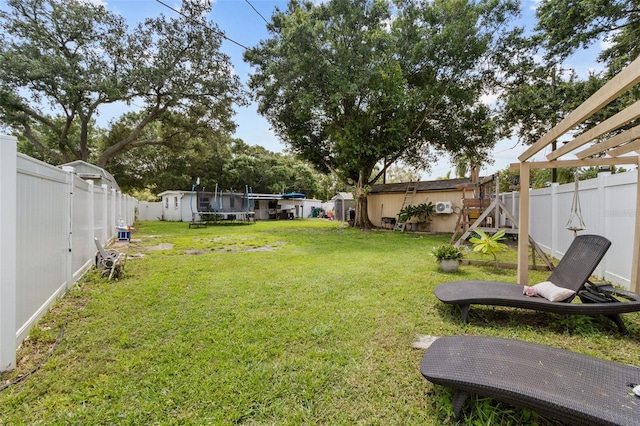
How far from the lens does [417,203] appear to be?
14086mm

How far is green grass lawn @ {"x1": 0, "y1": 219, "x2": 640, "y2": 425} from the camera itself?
1870 millimetres

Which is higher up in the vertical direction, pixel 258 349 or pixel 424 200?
pixel 424 200

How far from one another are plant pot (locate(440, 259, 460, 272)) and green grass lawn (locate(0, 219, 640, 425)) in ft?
1.15

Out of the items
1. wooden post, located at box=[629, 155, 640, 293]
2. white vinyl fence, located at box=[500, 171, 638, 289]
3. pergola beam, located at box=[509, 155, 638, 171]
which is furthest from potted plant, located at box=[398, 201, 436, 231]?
wooden post, located at box=[629, 155, 640, 293]

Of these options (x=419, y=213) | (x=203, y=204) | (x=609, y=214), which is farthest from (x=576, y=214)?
(x=203, y=204)

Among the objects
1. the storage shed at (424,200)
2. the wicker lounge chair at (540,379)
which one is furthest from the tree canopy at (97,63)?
the wicker lounge chair at (540,379)

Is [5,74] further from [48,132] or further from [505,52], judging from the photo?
[505,52]

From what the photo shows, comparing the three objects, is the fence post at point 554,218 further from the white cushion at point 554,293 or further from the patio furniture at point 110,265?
the patio furniture at point 110,265

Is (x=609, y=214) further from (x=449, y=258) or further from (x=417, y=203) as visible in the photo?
(x=417, y=203)

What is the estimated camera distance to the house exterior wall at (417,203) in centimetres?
1305

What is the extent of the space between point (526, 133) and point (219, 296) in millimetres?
12438

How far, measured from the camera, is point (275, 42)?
521 inches

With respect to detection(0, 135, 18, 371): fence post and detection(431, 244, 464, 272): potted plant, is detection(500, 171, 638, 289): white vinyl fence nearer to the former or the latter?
detection(431, 244, 464, 272): potted plant

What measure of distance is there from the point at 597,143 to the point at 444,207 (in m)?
9.21
